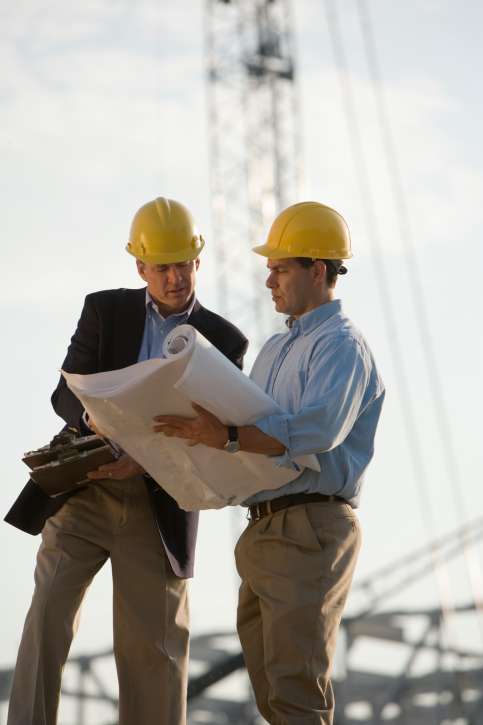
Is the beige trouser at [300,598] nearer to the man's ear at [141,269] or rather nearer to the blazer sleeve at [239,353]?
the blazer sleeve at [239,353]

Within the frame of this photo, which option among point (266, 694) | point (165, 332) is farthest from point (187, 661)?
point (165, 332)

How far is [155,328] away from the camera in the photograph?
12.6ft

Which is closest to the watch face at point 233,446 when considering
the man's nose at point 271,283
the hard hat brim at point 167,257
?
the man's nose at point 271,283

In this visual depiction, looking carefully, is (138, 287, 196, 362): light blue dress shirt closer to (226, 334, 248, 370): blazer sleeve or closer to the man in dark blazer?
the man in dark blazer

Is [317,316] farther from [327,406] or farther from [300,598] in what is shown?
[300,598]

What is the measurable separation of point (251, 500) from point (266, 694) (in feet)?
2.38

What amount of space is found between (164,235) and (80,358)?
655mm

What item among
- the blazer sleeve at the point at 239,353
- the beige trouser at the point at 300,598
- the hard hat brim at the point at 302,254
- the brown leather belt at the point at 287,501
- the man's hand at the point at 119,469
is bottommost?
the beige trouser at the point at 300,598


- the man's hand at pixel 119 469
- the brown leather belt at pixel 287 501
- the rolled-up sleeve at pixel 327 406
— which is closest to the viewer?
the rolled-up sleeve at pixel 327 406

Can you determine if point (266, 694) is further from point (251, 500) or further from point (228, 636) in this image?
point (228, 636)

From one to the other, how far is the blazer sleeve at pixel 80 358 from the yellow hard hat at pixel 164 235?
348 millimetres

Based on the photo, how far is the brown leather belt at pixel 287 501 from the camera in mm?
3107

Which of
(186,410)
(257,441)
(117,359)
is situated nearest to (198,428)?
(186,410)

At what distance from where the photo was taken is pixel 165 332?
3.82 meters
